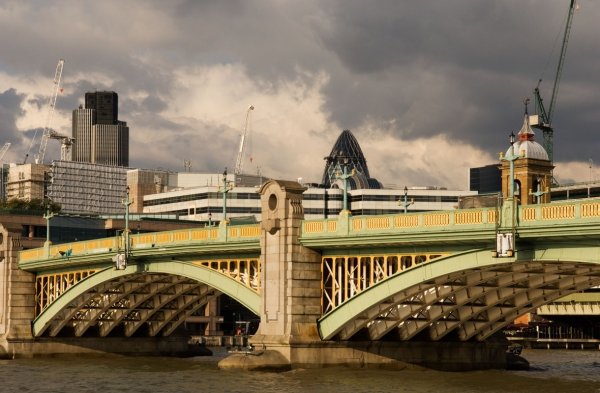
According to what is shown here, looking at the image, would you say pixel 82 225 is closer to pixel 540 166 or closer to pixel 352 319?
pixel 540 166

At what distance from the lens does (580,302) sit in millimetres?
136750

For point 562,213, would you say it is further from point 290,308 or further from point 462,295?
point 290,308

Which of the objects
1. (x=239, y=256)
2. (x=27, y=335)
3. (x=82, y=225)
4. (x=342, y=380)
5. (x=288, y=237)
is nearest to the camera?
(x=342, y=380)

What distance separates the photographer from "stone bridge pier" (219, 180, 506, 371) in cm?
7294

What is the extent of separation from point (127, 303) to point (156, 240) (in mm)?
17818

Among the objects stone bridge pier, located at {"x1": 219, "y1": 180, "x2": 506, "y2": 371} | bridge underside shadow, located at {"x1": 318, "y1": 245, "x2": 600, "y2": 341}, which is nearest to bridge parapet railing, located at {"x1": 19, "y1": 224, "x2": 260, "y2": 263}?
stone bridge pier, located at {"x1": 219, "y1": 180, "x2": 506, "y2": 371}

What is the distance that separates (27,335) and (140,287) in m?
13.8

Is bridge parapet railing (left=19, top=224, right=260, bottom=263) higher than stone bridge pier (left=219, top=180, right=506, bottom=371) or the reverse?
higher

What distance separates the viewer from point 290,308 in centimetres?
7319

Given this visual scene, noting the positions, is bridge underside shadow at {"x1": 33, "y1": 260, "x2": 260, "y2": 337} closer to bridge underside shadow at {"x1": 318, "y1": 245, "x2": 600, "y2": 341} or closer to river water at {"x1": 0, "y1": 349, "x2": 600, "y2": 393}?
river water at {"x1": 0, "y1": 349, "x2": 600, "y2": 393}

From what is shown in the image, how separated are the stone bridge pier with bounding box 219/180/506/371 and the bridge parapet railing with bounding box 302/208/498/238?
1.54 m

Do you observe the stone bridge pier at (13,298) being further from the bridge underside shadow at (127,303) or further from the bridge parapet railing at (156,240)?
the bridge underside shadow at (127,303)

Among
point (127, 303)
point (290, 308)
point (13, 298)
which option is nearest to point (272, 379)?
point (290, 308)

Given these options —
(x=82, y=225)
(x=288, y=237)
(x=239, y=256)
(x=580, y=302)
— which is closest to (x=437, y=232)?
(x=288, y=237)
